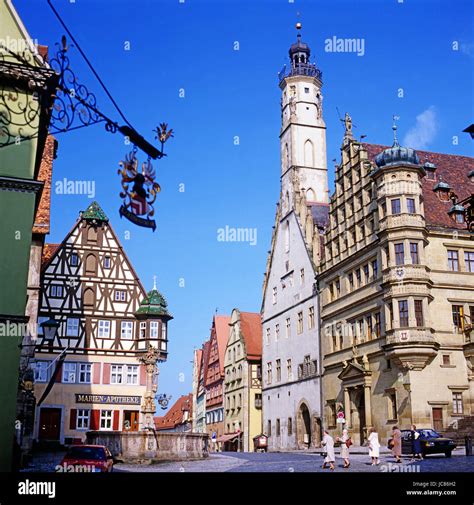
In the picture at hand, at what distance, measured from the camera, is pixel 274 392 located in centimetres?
5103

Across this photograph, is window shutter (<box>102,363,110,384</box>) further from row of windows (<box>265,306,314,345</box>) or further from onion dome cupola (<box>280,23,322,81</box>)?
onion dome cupola (<box>280,23,322,81</box>)

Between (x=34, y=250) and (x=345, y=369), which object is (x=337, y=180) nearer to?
(x=345, y=369)

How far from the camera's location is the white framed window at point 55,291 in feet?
134

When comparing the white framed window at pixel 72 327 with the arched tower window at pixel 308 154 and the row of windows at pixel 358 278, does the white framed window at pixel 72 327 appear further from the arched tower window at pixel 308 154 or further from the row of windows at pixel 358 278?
the arched tower window at pixel 308 154

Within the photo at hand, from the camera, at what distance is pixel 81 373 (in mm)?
42188

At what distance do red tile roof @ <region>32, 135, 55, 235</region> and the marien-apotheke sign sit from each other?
50.3ft

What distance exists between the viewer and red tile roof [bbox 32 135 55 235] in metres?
29.0

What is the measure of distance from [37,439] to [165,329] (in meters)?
9.72

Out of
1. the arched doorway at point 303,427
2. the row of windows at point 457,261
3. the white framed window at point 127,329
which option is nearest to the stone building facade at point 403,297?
the row of windows at point 457,261

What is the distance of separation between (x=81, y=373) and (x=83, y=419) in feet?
9.28

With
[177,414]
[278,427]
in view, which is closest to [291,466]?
[278,427]

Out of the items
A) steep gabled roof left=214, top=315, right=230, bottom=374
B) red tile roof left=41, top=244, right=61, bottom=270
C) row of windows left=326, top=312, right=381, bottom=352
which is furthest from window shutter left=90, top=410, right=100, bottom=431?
steep gabled roof left=214, top=315, right=230, bottom=374

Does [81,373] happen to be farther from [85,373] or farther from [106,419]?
[106,419]
